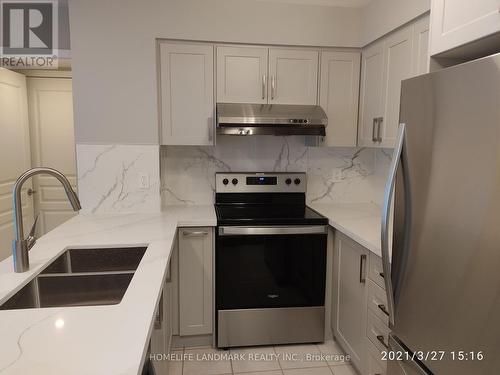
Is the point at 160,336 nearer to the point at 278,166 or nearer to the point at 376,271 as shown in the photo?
the point at 376,271

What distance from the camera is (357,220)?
2.34 meters

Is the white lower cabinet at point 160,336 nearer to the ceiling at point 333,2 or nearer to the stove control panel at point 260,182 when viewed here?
the stove control panel at point 260,182

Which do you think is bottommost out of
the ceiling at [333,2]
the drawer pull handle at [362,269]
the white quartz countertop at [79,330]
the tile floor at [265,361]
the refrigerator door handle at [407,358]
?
the tile floor at [265,361]

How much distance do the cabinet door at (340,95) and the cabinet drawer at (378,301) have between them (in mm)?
1161

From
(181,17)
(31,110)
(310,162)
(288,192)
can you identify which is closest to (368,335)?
(288,192)

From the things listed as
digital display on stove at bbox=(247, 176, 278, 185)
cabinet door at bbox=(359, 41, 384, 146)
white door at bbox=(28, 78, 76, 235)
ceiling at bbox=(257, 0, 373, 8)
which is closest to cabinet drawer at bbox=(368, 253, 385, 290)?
cabinet door at bbox=(359, 41, 384, 146)

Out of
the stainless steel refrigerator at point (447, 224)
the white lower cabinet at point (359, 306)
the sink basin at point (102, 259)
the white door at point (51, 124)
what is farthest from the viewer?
the white door at point (51, 124)

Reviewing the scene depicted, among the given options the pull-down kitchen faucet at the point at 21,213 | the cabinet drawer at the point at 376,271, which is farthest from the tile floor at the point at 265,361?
the pull-down kitchen faucet at the point at 21,213

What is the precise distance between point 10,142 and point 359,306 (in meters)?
3.22

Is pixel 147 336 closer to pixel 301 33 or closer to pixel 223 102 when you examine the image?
pixel 223 102

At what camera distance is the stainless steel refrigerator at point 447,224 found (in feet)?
3.19

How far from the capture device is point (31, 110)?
11.5ft

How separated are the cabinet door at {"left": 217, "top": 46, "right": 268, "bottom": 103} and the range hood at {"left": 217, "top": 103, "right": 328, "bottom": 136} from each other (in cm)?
7

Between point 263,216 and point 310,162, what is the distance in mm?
801
